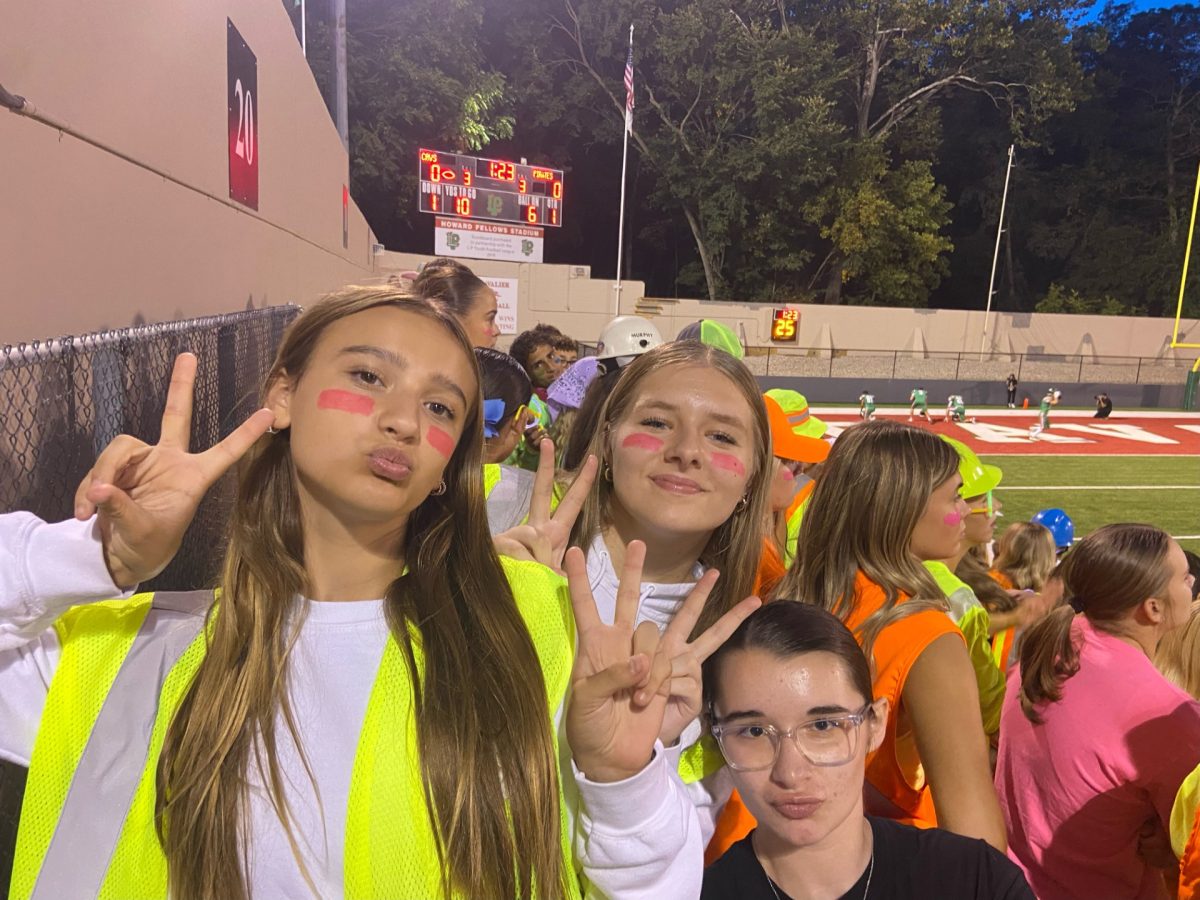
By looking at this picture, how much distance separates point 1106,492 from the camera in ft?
44.0

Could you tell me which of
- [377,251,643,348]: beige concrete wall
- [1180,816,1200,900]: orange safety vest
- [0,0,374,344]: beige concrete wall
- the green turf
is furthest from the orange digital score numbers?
[1180,816,1200,900]: orange safety vest

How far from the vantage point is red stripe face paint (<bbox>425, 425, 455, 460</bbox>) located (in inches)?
57.8

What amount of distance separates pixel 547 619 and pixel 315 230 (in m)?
8.13

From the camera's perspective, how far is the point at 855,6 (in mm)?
33719

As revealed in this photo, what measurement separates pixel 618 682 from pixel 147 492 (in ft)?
2.52

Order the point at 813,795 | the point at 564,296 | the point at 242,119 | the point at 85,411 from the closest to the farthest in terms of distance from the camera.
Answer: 1. the point at 813,795
2. the point at 85,411
3. the point at 242,119
4. the point at 564,296

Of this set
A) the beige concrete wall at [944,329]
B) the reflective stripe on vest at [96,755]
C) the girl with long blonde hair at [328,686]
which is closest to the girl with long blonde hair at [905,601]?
the girl with long blonde hair at [328,686]

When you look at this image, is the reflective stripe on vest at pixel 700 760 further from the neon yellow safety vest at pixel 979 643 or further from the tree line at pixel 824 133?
the tree line at pixel 824 133

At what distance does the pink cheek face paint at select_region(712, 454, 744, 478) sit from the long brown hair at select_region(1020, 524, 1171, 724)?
1.23 meters

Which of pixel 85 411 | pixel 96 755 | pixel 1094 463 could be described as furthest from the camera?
pixel 1094 463

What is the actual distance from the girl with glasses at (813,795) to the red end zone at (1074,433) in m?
14.7

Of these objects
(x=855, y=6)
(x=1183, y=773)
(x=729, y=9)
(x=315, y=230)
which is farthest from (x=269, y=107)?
(x=855, y=6)

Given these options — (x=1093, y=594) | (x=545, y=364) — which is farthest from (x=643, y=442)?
(x=545, y=364)

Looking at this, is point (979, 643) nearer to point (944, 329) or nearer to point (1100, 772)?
point (1100, 772)
